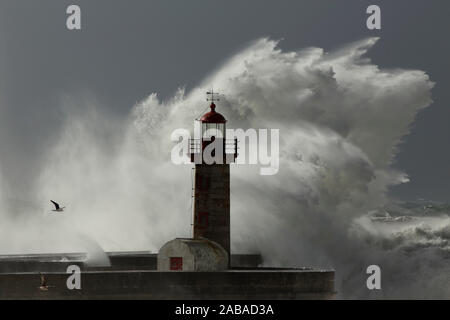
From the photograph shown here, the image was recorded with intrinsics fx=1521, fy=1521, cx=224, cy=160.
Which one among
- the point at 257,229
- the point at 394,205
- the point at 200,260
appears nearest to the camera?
the point at 200,260

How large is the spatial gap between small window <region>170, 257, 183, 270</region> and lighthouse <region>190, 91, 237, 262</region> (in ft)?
3.41

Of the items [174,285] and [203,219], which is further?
[203,219]

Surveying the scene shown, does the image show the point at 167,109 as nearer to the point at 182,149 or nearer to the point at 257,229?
the point at 182,149

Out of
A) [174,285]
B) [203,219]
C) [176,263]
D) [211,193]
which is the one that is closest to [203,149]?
[211,193]

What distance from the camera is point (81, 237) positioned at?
181 feet

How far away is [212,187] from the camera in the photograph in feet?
140

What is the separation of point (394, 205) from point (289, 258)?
2739 centimetres

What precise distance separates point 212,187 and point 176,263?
2390 millimetres

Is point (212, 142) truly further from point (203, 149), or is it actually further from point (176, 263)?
point (176, 263)

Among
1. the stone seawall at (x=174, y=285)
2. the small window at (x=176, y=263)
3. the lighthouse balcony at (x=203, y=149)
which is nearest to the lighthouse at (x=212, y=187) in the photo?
the lighthouse balcony at (x=203, y=149)

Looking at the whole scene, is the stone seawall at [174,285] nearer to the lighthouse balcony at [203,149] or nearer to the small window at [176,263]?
the small window at [176,263]

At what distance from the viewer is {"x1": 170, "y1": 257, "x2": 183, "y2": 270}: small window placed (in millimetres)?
41969
